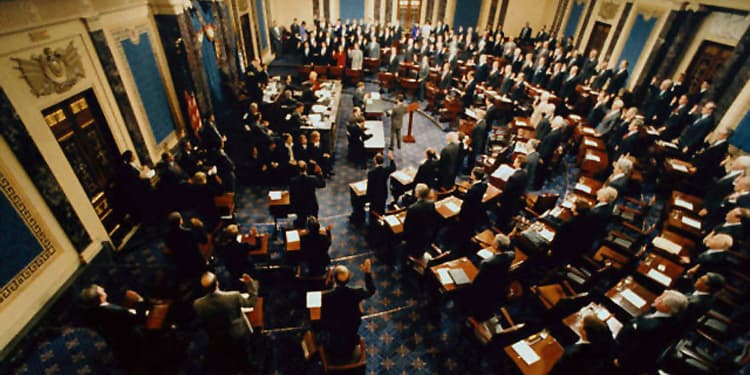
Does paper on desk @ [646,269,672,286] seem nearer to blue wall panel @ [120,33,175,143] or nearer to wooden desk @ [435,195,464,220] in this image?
wooden desk @ [435,195,464,220]

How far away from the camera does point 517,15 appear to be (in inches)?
768

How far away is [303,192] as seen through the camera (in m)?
5.95

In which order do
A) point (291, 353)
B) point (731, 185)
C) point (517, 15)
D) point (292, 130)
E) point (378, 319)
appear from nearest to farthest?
point (291, 353)
point (378, 319)
point (731, 185)
point (292, 130)
point (517, 15)

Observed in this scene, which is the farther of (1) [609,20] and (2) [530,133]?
(1) [609,20]

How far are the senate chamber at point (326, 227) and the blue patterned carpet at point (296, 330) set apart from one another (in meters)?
0.03

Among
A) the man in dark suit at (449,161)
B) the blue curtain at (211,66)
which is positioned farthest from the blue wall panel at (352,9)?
the man in dark suit at (449,161)

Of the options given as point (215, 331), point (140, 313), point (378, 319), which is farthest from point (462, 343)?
point (140, 313)

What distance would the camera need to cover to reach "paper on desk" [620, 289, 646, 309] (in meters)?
4.41

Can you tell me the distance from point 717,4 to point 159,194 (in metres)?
14.5

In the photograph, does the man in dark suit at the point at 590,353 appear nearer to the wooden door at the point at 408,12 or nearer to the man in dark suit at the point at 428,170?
the man in dark suit at the point at 428,170

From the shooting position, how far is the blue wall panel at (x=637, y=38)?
1198 centimetres

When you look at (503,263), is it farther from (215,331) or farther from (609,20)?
(609,20)

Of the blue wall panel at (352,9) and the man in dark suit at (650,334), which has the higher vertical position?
the blue wall panel at (352,9)

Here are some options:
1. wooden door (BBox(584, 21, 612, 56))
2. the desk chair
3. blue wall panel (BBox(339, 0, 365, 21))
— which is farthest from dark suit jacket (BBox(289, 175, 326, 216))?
blue wall panel (BBox(339, 0, 365, 21))
